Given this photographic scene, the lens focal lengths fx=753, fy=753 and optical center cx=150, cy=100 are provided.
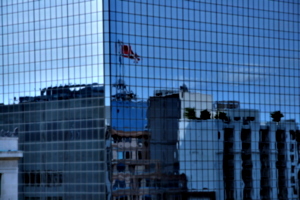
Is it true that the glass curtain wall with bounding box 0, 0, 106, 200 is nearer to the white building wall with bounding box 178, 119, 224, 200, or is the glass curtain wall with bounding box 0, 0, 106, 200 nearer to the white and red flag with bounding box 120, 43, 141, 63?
the white and red flag with bounding box 120, 43, 141, 63

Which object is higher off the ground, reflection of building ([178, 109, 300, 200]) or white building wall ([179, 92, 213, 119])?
white building wall ([179, 92, 213, 119])

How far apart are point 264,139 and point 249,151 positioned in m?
3.21

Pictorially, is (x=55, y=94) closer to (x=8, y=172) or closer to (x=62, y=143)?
(x=62, y=143)

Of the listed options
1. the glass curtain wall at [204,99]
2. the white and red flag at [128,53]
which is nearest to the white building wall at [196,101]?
the glass curtain wall at [204,99]

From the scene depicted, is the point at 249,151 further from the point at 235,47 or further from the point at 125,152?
the point at 125,152

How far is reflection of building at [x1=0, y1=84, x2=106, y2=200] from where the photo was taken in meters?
81.9

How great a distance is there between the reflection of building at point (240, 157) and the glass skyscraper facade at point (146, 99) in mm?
147

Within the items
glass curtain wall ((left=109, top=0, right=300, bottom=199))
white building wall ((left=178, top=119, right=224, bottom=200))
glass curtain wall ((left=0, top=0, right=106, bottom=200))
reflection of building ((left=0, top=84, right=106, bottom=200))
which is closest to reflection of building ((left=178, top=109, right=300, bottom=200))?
white building wall ((left=178, top=119, right=224, bottom=200))

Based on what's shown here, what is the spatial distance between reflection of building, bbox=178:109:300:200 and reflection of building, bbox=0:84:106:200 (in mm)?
11362

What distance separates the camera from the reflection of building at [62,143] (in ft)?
269

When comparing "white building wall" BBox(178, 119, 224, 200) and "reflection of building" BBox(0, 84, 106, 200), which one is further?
"white building wall" BBox(178, 119, 224, 200)

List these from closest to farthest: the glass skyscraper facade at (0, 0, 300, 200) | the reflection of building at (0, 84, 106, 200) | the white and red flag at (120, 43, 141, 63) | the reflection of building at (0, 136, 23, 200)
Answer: the reflection of building at (0, 136, 23, 200)
the reflection of building at (0, 84, 106, 200)
the glass skyscraper facade at (0, 0, 300, 200)
the white and red flag at (120, 43, 141, 63)

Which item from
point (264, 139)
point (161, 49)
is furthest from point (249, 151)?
point (161, 49)

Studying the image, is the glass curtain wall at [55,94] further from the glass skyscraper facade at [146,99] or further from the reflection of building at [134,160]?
the reflection of building at [134,160]
